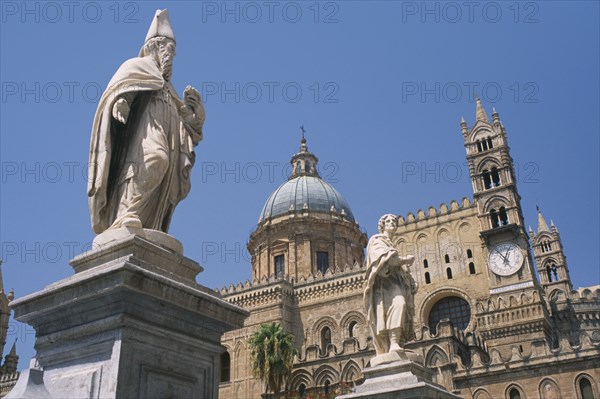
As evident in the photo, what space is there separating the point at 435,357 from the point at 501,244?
40.7ft

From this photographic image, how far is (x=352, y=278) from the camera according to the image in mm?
43312

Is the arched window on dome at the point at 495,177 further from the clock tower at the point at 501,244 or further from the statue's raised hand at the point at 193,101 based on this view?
the statue's raised hand at the point at 193,101

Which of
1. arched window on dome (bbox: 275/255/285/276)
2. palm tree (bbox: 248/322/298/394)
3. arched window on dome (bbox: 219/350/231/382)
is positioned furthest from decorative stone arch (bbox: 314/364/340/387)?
arched window on dome (bbox: 275/255/285/276)

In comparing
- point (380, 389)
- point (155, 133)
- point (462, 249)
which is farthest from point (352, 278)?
point (155, 133)

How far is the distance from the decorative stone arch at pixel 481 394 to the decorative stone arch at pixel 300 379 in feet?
35.1

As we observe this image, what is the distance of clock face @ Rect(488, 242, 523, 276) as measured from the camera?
122ft

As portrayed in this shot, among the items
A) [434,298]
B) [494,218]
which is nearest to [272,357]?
[434,298]

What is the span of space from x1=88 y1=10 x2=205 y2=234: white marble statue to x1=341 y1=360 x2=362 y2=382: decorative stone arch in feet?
89.6

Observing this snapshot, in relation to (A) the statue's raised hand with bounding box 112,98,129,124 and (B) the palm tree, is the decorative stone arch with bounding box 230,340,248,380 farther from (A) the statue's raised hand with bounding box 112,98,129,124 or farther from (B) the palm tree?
(A) the statue's raised hand with bounding box 112,98,129,124

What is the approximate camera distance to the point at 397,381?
721 cm

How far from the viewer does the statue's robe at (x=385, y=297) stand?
780cm

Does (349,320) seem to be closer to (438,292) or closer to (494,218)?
(438,292)

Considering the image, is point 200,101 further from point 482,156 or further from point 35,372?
point 482,156

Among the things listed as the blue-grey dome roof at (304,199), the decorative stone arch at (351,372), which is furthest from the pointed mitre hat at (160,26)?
the blue-grey dome roof at (304,199)
